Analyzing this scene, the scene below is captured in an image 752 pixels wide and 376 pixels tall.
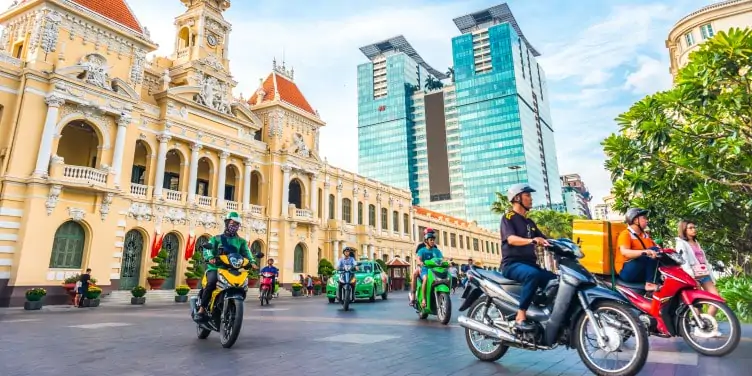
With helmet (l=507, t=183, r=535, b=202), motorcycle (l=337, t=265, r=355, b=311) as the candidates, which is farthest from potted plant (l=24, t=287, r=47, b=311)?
helmet (l=507, t=183, r=535, b=202)

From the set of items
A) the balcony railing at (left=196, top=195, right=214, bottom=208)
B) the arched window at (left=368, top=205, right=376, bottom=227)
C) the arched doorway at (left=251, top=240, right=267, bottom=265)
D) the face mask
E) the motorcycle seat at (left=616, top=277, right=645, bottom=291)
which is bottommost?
the motorcycle seat at (left=616, top=277, right=645, bottom=291)

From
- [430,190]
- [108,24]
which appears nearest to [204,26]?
[108,24]

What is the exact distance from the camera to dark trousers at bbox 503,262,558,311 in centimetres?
409

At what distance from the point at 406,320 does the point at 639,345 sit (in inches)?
243

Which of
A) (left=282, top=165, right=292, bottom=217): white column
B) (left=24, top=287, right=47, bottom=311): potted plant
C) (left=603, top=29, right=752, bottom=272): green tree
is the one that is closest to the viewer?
(left=603, top=29, right=752, bottom=272): green tree

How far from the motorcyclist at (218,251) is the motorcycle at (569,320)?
11.5 feet

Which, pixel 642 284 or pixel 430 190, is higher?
pixel 430 190

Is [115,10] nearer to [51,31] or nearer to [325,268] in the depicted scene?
[51,31]

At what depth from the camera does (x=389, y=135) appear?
397 feet

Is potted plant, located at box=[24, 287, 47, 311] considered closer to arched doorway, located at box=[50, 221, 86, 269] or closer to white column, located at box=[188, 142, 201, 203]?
arched doorway, located at box=[50, 221, 86, 269]

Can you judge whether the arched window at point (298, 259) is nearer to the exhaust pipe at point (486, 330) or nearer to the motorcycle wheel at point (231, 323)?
the motorcycle wheel at point (231, 323)

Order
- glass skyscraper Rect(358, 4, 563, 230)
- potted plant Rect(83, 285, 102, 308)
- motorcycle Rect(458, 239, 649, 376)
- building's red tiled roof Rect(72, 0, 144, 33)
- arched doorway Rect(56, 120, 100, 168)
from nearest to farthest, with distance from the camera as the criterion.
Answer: motorcycle Rect(458, 239, 649, 376), potted plant Rect(83, 285, 102, 308), building's red tiled roof Rect(72, 0, 144, 33), arched doorway Rect(56, 120, 100, 168), glass skyscraper Rect(358, 4, 563, 230)

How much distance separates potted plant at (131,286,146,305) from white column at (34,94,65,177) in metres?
6.04

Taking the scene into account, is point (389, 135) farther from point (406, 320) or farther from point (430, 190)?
point (406, 320)
